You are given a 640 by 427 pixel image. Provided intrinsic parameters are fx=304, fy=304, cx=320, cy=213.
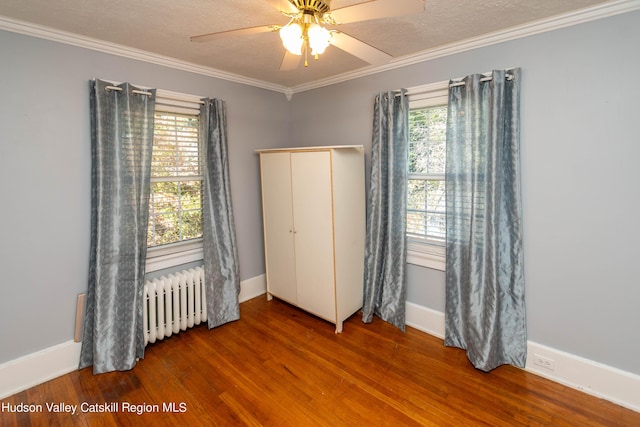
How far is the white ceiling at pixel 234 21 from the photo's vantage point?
177cm

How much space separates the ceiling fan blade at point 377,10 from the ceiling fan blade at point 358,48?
3.3 inches

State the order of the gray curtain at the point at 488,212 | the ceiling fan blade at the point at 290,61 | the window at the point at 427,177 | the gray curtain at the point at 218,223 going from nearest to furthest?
the ceiling fan blade at the point at 290,61 < the gray curtain at the point at 488,212 < the window at the point at 427,177 < the gray curtain at the point at 218,223

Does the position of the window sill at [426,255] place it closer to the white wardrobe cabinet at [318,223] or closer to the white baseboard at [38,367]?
the white wardrobe cabinet at [318,223]

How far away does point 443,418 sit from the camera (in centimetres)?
185

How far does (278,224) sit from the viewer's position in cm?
322

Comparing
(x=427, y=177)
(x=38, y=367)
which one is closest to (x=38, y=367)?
(x=38, y=367)

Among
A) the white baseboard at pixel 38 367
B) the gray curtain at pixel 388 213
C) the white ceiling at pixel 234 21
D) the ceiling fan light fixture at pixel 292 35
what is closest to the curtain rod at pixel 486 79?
the white ceiling at pixel 234 21

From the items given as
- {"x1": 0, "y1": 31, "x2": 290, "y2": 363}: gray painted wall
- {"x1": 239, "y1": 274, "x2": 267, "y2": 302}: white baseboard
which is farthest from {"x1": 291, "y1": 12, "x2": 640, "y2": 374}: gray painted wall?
{"x1": 0, "y1": 31, "x2": 290, "y2": 363}: gray painted wall

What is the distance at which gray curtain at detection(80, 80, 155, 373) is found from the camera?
89.1 inches

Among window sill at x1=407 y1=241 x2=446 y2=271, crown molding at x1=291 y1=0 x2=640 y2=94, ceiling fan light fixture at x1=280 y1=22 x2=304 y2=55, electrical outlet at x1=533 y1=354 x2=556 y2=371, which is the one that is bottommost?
electrical outlet at x1=533 y1=354 x2=556 y2=371

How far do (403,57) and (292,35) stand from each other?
167cm

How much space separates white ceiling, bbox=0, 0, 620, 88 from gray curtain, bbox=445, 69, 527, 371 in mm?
381

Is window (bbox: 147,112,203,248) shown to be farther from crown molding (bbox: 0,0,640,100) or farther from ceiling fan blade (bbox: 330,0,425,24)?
ceiling fan blade (bbox: 330,0,425,24)

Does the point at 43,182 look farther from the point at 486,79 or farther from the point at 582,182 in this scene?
the point at 582,182
